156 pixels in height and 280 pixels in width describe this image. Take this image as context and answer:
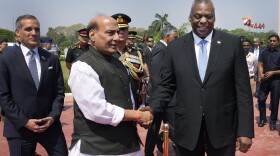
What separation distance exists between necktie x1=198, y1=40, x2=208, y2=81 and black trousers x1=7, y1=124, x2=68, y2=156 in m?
1.57

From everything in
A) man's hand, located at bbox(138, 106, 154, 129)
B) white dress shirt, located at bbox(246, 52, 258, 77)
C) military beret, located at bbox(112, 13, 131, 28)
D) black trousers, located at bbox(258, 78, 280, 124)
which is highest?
military beret, located at bbox(112, 13, 131, 28)

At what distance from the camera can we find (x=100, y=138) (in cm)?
261

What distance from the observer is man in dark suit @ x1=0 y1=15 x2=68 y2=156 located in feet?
11.0

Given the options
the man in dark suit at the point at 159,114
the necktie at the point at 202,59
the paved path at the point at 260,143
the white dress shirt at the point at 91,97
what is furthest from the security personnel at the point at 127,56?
the paved path at the point at 260,143

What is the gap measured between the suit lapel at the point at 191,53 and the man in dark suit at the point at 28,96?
55.7 inches

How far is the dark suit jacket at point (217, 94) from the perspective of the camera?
292 centimetres

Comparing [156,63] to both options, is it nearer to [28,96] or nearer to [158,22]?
[28,96]

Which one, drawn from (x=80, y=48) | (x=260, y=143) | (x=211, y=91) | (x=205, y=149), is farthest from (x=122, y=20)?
(x=260, y=143)

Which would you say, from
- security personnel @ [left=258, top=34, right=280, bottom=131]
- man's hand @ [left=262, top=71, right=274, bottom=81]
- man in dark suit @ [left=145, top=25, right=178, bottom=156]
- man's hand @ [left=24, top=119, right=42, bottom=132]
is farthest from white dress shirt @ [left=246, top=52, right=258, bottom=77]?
man's hand @ [left=24, top=119, right=42, bottom=132]

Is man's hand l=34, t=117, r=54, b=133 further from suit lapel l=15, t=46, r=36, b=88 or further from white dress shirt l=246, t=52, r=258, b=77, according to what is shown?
white dress shirt l=246, t=52, r=258, b=77

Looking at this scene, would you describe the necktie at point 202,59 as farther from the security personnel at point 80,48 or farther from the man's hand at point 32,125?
the security personnel at point 80,48

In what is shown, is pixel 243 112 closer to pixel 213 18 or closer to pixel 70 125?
pixel 213 18

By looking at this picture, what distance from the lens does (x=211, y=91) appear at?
2916 mm

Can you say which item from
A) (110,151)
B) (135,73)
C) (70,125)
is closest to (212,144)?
(110,151)
